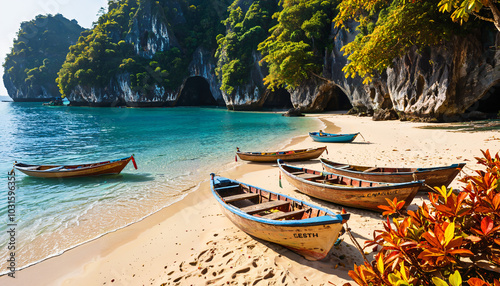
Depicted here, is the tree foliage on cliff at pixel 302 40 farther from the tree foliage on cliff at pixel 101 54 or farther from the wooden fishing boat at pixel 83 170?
the tree foliage on cliff at pixel 101 54

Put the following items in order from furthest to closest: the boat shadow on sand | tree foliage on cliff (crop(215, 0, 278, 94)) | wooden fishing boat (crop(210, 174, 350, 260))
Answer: tree foliage on cliff (crop(215, 0, 278, 94)), the boat shadow on sand, wooden fishing boat (crop(210, 174, 350, 260))

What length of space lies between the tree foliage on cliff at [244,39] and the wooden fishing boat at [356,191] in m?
45.3

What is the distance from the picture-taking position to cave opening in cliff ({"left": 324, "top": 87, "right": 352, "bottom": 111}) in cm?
4249

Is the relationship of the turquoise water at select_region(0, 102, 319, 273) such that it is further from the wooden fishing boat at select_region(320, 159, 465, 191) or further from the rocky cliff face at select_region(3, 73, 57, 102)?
the rocky cliff face at select_region(3, 73, 57, 102)

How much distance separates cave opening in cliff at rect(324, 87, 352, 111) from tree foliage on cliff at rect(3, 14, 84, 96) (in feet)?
370

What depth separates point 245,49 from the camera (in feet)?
163

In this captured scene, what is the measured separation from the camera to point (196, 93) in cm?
7725

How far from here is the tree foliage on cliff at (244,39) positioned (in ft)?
159

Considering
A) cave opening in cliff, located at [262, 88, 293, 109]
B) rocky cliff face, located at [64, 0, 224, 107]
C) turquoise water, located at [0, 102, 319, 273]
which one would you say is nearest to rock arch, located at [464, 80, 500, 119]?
turquoise water, located at [0, 102, 319, 273]

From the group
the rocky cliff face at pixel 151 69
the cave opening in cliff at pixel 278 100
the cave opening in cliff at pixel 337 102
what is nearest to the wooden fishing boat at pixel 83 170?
the cave opening in cliff at pixel 337 102

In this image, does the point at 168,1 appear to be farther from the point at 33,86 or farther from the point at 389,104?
the point at 33,86

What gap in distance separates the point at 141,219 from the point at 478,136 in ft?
54.2

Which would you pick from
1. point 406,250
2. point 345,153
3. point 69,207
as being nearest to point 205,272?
point 406,250

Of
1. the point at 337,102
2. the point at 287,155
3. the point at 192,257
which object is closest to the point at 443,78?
the point at 287,155
